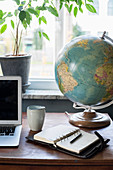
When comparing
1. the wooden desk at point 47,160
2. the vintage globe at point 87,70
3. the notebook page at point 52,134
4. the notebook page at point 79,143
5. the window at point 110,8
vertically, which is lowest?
the wooden desk at point 47,160

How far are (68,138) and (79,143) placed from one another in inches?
2.7

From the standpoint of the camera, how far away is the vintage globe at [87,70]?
131 cm

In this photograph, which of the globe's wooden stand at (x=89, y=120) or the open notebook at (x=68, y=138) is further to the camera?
the globe's wooden stand at (x=89, y=120)

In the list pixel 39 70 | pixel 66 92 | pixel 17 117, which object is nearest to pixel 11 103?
pixel 17 117

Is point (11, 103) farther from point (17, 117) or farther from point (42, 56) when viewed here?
point (42, 56)

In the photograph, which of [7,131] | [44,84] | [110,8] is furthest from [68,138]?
[110,8]

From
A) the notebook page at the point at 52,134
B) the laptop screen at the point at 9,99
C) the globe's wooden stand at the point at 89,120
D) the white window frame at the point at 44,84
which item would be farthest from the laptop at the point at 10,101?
the white window frame at the point at 44,84

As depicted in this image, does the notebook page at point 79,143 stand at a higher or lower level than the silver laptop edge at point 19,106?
lower

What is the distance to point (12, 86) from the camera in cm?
139

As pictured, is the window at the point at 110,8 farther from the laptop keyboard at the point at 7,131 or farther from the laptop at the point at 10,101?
the laptop keyboard at the point at 7,131

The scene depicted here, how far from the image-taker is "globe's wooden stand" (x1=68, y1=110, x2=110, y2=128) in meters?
1.41

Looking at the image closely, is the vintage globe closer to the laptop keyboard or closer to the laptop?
the laptop

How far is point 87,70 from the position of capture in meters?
1.31

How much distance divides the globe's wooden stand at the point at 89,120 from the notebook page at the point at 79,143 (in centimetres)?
14
